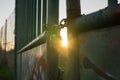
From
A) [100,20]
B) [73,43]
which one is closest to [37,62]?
[73,43]

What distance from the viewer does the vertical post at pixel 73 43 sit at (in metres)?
1.47

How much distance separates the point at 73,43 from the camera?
1479mm

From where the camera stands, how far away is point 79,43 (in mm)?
1458

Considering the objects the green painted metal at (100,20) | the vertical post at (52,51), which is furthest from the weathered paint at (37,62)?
the green painted metal at (100,20)

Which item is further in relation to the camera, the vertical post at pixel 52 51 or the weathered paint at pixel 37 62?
the weathered paint at pixel 37 62

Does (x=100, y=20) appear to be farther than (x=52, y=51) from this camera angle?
No

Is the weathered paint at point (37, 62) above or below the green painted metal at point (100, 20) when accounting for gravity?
below

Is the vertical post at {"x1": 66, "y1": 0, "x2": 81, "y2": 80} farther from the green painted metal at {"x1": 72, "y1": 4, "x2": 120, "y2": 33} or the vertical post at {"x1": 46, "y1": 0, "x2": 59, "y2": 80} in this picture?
the vertical post at {"x1": 46, "y1": 0, "x2": 59, "y2": 80}

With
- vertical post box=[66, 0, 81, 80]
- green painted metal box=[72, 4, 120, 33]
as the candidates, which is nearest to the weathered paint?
vertical post box=[66, 0, 81, 80]

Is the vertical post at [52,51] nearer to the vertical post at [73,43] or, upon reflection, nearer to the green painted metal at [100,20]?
the vertical post at [73,43]

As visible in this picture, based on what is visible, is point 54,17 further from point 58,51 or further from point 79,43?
point 79,43

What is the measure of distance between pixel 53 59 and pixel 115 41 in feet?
3.10

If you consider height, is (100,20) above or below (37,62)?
above

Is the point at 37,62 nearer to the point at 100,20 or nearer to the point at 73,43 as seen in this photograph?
the point at 73,43
